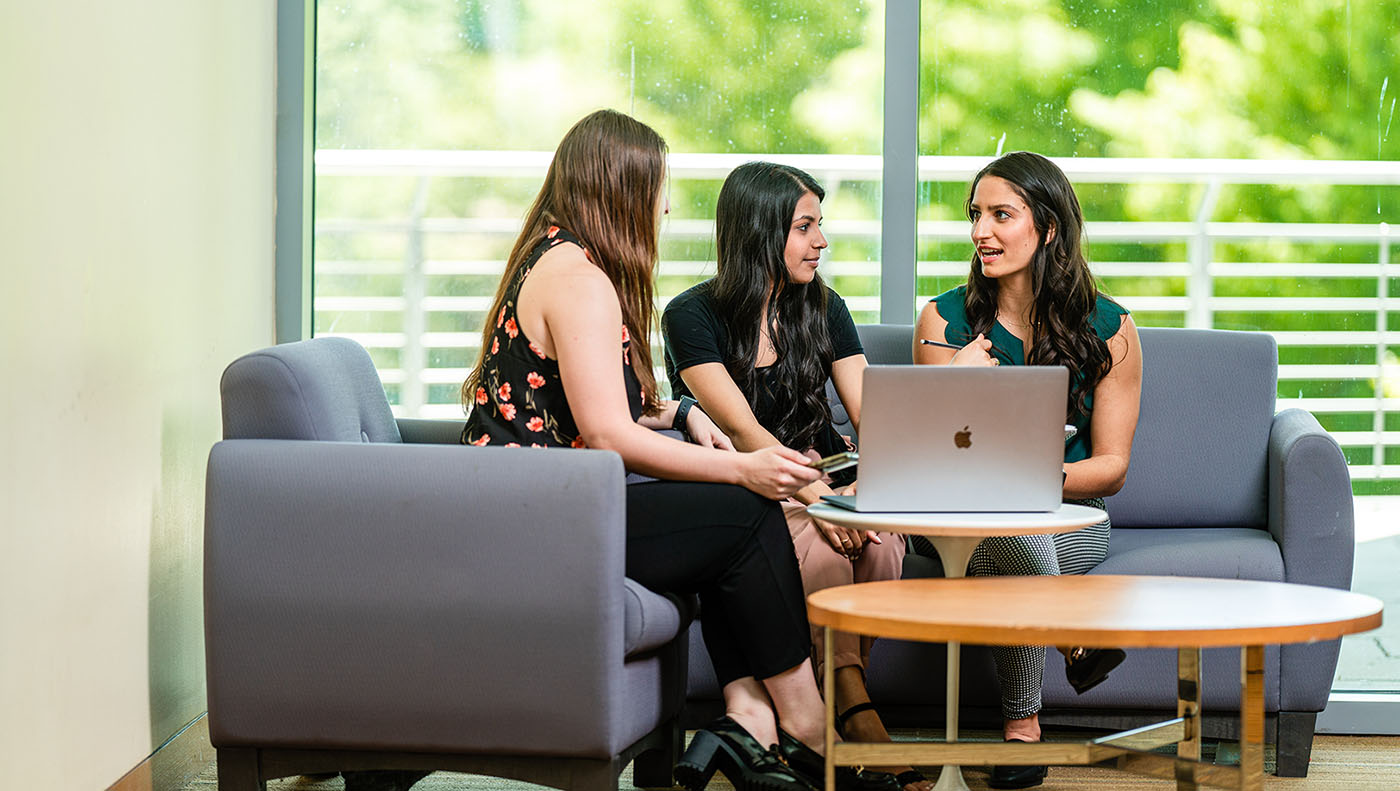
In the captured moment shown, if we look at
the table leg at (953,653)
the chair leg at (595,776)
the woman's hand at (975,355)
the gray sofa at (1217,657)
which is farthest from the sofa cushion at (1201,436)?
the chair leg at (595,776)

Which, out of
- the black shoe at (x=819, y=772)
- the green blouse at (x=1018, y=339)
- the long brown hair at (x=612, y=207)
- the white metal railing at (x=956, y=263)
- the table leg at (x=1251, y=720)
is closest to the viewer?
the table leg at (x=1251, y=720)

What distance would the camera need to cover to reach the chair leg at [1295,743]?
280 centimetres

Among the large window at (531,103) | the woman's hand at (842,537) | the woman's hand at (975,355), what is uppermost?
the large window at (531,103)

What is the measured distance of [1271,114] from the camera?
3.49 metres

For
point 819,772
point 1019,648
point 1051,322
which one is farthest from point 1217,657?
point 819,772

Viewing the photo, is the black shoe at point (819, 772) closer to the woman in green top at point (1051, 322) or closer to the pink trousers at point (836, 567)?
the pink trousers at point (836, 567)

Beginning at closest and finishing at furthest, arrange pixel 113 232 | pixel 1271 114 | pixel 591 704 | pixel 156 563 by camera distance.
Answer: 1. pixel 591 704
2. pixel 113 232
3. pixel 156 563
4. pixel 1271 114

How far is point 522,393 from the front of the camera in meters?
2.36

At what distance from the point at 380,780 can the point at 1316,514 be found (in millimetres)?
1910

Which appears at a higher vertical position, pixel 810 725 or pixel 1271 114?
pixel 1271 114

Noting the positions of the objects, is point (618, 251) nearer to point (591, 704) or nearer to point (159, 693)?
point (591, 704)

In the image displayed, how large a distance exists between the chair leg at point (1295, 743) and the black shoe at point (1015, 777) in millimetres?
535

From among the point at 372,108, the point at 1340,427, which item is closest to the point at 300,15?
the point at 372,108

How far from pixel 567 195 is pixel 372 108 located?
1388 mm
